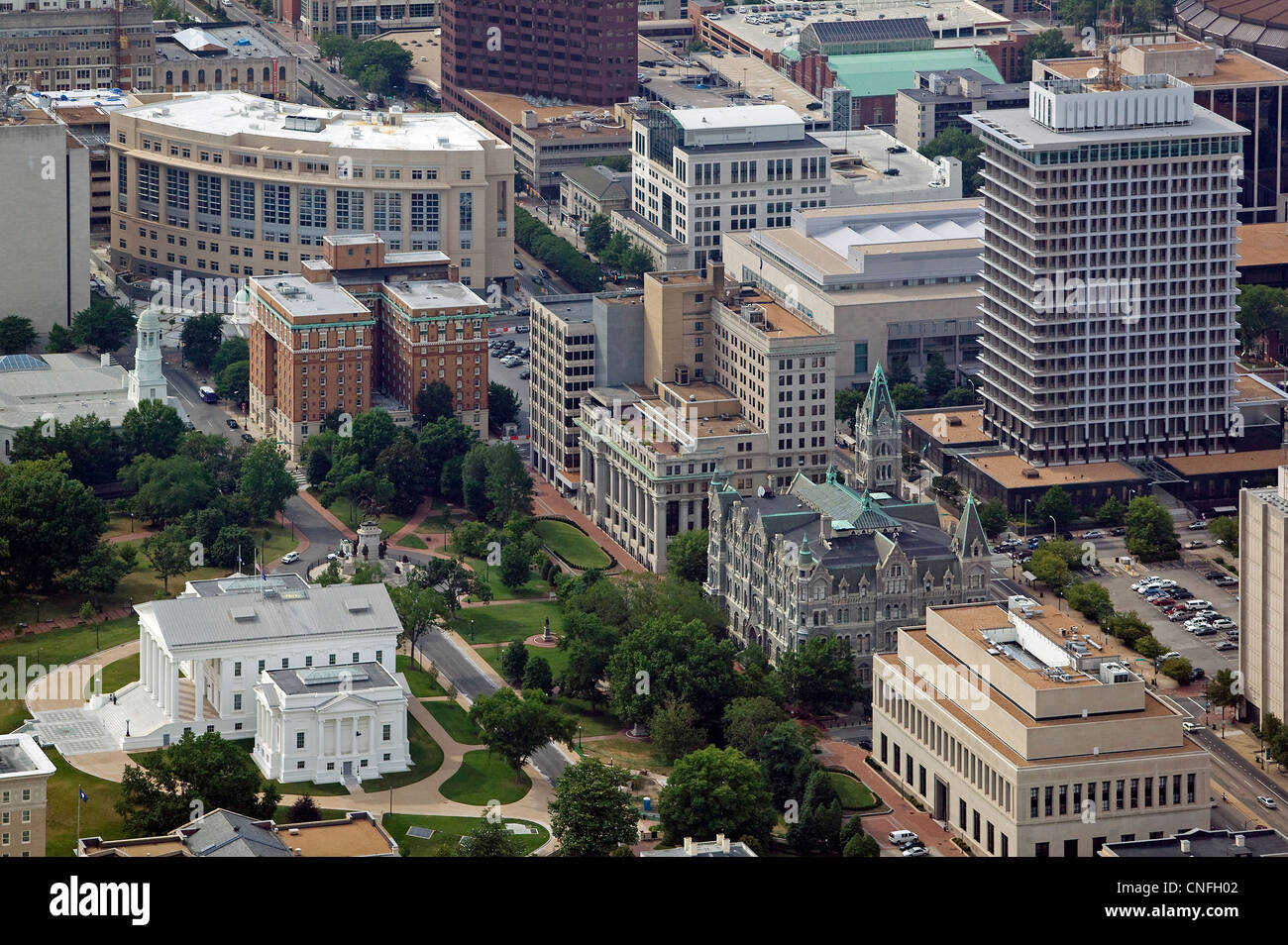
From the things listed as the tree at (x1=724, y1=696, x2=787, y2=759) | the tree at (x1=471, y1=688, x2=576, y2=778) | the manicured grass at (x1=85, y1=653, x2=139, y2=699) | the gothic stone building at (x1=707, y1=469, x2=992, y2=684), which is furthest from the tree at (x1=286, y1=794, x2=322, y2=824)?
the gothic stone building at (x1=707, y1=469, x2=992, y2=684)

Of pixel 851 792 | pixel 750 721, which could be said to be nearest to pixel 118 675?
pixel 750 721

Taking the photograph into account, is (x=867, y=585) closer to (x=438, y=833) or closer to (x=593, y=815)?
(x=438, y=833)

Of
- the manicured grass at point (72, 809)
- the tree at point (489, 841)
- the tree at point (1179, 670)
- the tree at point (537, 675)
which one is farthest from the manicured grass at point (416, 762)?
the tree at point (1179, 670)

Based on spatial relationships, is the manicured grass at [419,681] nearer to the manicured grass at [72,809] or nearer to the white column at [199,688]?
the white column at [199,688]

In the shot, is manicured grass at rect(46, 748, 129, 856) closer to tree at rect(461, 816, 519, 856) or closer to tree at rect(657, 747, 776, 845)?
tree at rect(461, 816, 519, 856)

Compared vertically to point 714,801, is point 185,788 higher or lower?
higher
